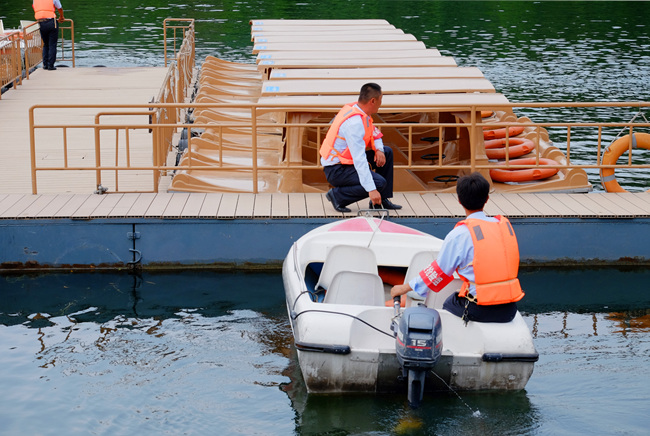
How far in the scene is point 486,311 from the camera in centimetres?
650

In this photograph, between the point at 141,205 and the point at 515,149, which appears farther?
the point at 515,149

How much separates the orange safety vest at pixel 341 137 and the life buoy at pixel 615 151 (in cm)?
345

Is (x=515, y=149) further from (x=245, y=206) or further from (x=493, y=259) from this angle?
(x=493, y=259)

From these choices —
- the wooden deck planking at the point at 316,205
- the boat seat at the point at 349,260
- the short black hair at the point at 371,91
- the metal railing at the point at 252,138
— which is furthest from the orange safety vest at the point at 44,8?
the boat seat at the point at 349,260

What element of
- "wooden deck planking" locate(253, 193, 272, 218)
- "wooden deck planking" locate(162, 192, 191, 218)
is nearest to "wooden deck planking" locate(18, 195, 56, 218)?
"wooden deck planking" locate(162, 192, 191, 218)

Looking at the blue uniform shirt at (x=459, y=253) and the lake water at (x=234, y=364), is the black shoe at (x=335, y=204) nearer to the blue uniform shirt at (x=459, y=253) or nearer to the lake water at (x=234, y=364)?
the lake water at (x=234, y=364)

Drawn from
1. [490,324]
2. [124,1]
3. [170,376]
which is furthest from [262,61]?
[124,1]

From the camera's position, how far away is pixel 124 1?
46.7 meters

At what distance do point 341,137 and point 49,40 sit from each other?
14578mm

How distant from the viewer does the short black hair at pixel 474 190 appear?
20.5 feet

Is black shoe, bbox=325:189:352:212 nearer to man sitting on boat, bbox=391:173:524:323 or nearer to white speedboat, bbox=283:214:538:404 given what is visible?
white speedboat, bbox=283:214:538:404

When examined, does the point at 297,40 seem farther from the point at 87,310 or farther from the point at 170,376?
the point at 170,376

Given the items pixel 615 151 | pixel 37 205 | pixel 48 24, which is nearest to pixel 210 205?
pixel 37 205

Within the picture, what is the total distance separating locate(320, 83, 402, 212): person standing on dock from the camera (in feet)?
29.1
